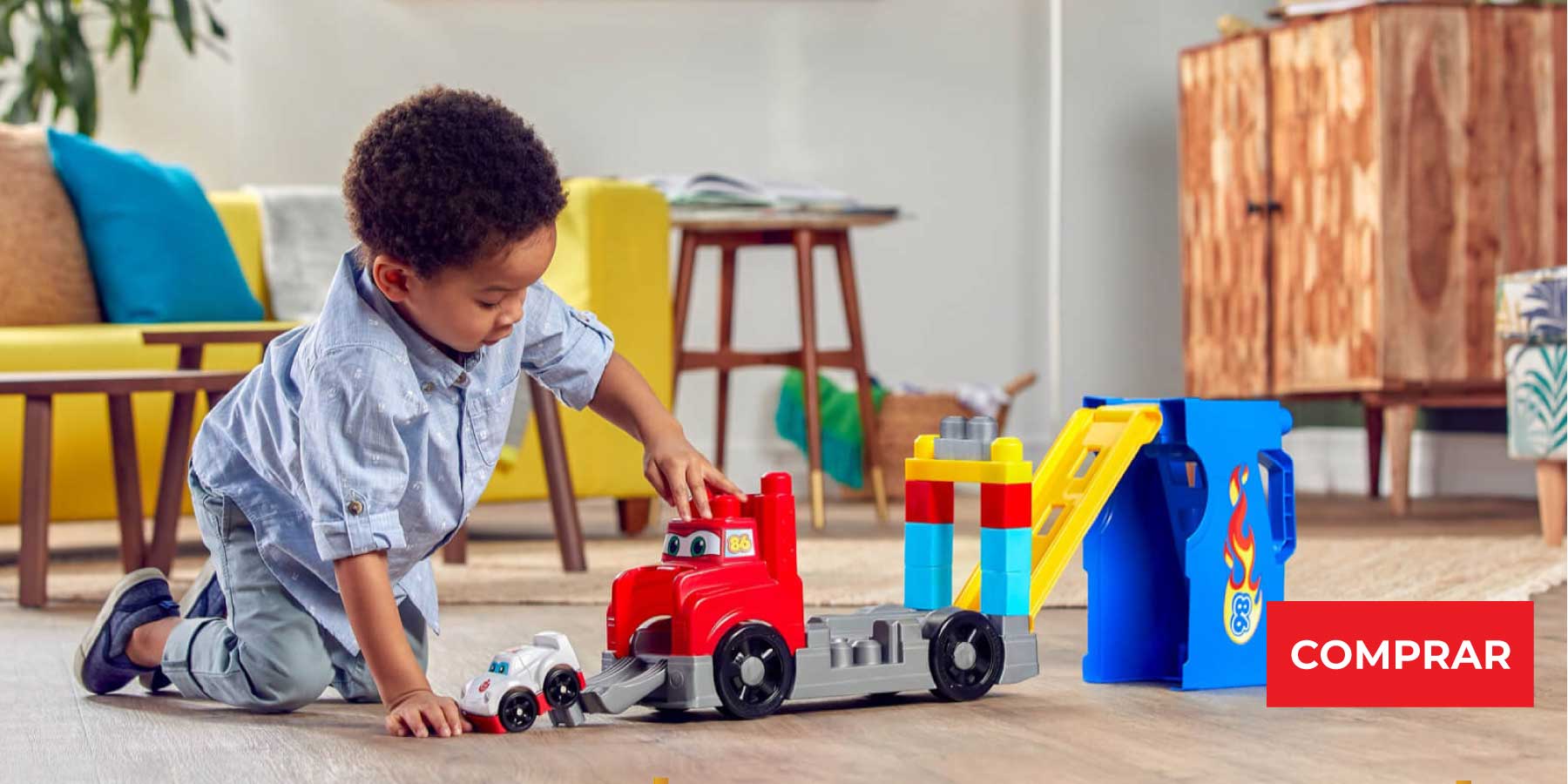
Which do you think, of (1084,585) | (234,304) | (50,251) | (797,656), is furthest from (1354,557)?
(50,251)

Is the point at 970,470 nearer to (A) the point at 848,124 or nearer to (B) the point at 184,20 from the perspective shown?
(B) the point at 184,20

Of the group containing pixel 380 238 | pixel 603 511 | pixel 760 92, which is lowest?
pixel 603 511

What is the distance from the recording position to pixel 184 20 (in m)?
3.78

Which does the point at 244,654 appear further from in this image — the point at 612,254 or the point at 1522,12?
the point at 1522,12

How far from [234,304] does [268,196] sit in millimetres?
324

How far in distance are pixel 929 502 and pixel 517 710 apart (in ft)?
1.23

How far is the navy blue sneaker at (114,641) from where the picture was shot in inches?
59.4

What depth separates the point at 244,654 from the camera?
1.42 meters

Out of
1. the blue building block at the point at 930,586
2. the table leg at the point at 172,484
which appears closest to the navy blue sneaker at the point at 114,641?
the blue building block at the point at 930,586

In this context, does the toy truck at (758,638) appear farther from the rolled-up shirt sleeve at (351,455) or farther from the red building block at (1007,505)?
the rolled-up shirt sleeve at (351,455)

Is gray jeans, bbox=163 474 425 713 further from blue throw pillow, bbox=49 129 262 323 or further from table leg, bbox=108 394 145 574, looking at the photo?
blue throw pillow, bbox=49 129 262 323

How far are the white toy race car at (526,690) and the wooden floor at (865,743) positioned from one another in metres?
0.02

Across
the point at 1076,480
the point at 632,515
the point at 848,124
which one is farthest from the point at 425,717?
the point at 848,124

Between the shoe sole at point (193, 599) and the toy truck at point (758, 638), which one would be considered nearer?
the toy truck at point (758, 638)
